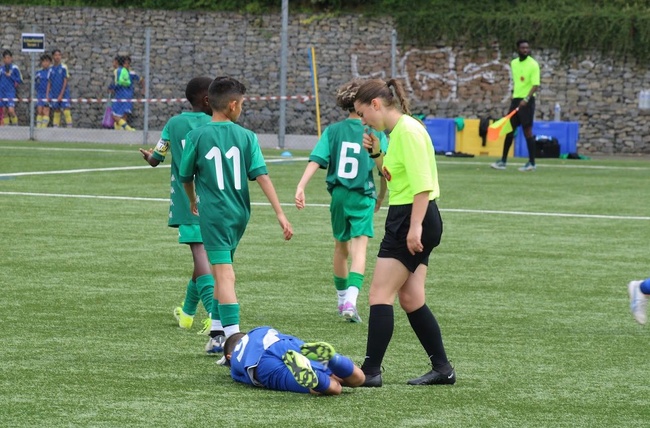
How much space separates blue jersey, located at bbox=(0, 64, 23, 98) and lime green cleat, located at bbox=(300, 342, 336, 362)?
3100 centimetres

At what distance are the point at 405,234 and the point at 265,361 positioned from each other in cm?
97

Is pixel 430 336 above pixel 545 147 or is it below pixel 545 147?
above

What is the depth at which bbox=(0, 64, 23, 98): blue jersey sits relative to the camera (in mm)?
36375

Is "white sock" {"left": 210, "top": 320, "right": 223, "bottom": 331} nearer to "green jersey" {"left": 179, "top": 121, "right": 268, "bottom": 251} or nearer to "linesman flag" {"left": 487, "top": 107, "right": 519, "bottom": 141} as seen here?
"green jersey" {"left": 179, "top": 121, "right": 268, "bottom": 251}

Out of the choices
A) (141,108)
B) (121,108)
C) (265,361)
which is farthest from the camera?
(141,108)

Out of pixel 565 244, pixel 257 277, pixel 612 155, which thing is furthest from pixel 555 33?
pixel 257 277

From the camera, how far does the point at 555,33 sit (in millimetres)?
36062

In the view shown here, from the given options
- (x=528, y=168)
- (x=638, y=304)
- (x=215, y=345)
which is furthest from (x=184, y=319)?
(x=528, y=168)

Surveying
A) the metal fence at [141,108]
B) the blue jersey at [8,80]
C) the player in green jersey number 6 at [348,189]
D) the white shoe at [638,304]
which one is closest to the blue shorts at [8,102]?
the blue jersey at [8,80]

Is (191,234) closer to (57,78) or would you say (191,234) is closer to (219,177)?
(219,177)

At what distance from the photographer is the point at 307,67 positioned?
3741cm

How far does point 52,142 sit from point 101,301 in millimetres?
24029

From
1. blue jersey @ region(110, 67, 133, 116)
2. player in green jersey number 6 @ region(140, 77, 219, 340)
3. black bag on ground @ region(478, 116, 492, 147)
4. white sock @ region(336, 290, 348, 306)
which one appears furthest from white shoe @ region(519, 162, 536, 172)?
player in green jersey number 6 @ region(140, 77, 219, 340)

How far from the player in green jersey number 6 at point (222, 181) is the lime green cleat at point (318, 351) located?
3.32 ft
